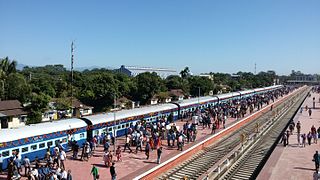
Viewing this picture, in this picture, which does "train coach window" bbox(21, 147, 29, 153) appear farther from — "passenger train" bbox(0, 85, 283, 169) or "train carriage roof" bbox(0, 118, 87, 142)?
"train carriage roof" bbox(0, 118, 87, 142)

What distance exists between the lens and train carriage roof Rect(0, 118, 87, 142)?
21606 mm

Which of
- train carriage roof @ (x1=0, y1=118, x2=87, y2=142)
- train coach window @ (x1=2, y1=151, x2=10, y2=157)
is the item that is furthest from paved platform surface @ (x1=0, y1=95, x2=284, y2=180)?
train carriage roof @ (x1=0, y1=118, x2=87, y2=142)

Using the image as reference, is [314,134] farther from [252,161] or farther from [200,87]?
[200,87]

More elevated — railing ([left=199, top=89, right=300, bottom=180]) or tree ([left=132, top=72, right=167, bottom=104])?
tree ([left=132, top=72, right=167, bottom=104])

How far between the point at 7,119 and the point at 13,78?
52.4ft

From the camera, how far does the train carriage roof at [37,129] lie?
2161 cm

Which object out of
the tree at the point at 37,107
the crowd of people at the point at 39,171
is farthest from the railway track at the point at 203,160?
the tree at the point at 37,107

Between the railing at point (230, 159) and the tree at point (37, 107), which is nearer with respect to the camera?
the railing at point (230, 159)

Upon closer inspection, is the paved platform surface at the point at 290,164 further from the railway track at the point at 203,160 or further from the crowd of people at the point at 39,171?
the crowd of people at the point at 39,171

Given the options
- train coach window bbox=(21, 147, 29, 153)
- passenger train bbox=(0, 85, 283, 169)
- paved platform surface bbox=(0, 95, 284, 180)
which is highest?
passenger train bbox=(0, 85, 283, 169)

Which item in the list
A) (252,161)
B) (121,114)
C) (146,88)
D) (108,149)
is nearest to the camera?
(108,149)

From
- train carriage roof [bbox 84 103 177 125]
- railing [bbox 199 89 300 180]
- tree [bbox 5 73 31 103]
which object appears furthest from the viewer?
tree [bbox 5 73 31 103]

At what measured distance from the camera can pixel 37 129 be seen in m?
23.9

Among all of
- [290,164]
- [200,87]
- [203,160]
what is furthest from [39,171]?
[200,87]
